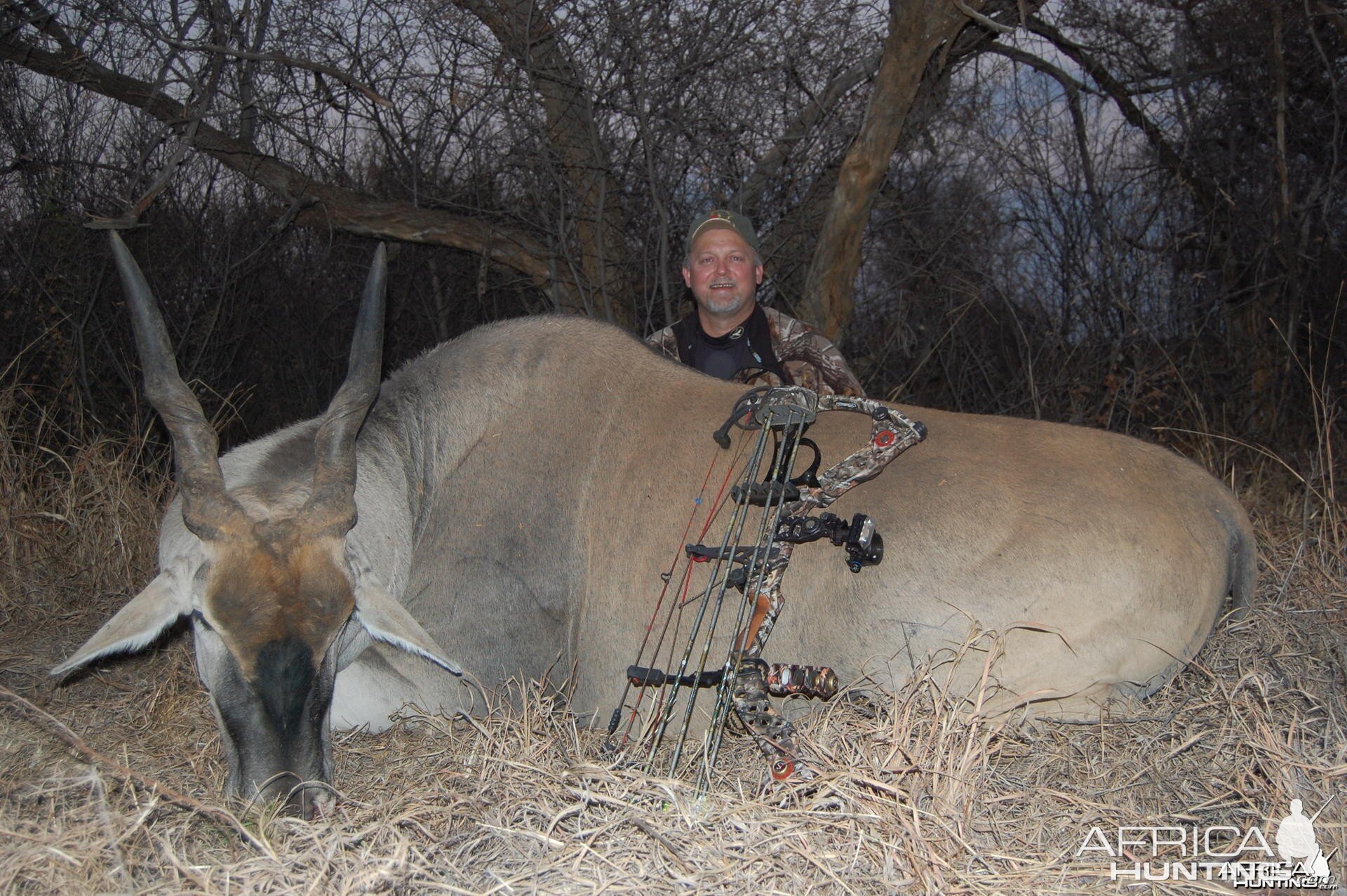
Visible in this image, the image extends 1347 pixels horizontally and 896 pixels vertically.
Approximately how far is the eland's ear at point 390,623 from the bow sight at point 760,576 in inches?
21.6

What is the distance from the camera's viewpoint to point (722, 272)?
15.3 feet

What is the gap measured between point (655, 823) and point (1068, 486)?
5.32 feet

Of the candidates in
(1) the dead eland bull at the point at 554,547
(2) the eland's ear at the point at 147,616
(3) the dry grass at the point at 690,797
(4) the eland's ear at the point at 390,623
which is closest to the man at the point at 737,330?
(1) the dead eland bull at the point at 554,547

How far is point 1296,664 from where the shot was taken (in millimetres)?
3283

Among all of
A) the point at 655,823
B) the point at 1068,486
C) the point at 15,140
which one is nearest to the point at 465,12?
the point at 15,140

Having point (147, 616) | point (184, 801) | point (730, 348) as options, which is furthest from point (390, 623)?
point (730, 348)

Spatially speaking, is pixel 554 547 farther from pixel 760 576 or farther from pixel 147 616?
pixel 147 616

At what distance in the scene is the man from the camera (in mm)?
4660

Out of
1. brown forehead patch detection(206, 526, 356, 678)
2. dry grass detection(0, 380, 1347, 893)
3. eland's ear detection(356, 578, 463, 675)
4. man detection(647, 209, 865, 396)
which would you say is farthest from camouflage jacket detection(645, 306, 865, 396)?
brown forehead patch detection(206, 526, 356, 678)

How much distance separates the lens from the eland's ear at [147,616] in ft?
8.81

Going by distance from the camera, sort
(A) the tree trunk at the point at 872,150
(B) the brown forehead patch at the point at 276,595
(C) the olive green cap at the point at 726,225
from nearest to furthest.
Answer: (B) the brown forehead patch at the point at 276,595 < (C) the olive green cap at the point at 726,225 < (A) the tree trunk at the point at 872,150

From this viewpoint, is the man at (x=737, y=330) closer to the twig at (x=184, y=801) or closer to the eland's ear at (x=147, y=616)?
the eland's ear at (x=147, y=616)

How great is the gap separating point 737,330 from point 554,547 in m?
1.70

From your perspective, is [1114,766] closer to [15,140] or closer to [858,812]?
[858,812]
